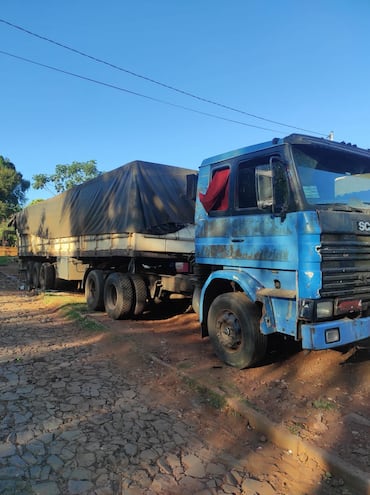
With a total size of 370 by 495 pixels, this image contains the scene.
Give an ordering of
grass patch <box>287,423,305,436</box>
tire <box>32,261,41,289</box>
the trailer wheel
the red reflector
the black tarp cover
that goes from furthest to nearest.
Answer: tire <box>32,261,41,289</box> → the trailer wheel → the black tarp cover → the red reflector → grass patch <box>287,423,305,436</box>

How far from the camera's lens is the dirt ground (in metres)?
3.78

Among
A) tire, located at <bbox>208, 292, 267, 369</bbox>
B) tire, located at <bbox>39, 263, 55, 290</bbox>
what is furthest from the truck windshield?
tire, located at <bbox>39, 263, 55, 290</bbox>

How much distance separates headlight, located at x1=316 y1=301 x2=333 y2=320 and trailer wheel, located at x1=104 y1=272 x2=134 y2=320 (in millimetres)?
5099

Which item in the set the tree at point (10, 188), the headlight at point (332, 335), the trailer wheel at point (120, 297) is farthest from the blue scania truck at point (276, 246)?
the tree at point (10, 188)

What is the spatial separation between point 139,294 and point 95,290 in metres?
1.79

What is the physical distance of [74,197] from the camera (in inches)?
453

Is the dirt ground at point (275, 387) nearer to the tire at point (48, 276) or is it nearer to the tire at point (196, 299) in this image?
the tire at point (196, 299)

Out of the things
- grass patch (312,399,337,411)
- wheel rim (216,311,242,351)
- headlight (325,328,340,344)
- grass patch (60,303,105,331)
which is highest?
headlight (325,328,340,344)

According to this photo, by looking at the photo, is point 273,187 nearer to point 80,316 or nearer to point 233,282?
point 233,282

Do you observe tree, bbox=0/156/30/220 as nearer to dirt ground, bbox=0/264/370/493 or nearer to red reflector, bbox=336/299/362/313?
dirt ground, bbox=0/264/370/493

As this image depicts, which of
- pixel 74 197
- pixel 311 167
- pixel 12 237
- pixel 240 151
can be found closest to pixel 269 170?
pixel 311 167

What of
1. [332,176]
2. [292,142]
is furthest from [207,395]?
[292,142]

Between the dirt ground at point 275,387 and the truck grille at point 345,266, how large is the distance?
1.10 metres

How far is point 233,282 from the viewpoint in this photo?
5508mm
